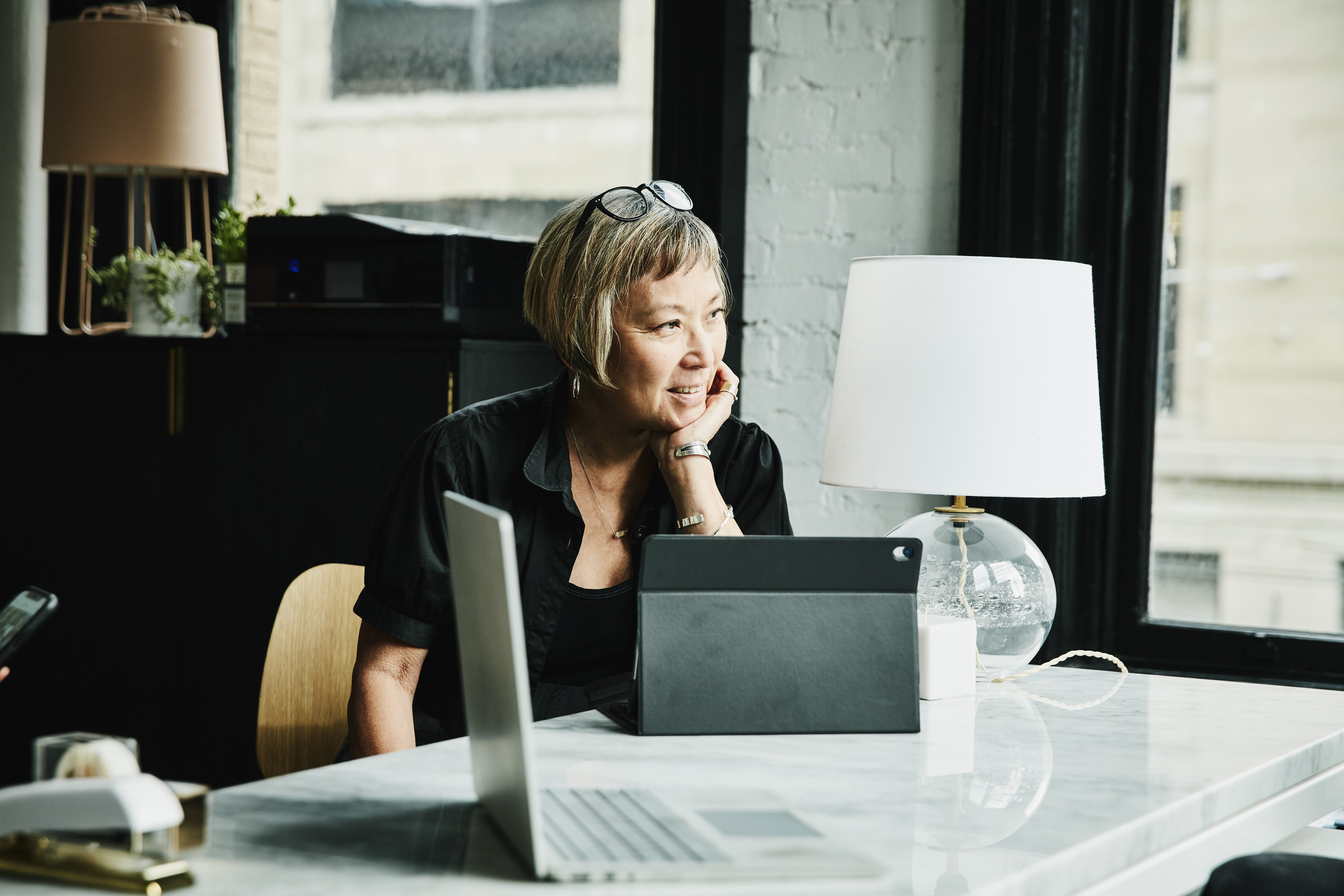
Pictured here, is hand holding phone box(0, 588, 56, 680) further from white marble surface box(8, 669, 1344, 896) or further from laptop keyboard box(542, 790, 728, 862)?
laptop keyboard box(542, 790, 728, 862)

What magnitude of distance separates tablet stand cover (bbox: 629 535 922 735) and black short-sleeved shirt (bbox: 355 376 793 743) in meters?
0.41

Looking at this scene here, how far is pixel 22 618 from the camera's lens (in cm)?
134

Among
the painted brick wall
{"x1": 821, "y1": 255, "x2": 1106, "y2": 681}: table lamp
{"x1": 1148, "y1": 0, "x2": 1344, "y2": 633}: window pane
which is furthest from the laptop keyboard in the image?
{"x1": 1148, "y1": 0, "x2": 1344, "y2": 633}: window pane

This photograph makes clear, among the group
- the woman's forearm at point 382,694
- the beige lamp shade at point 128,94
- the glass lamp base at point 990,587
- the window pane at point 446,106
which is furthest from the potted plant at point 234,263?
the glass lamp base at point 990,587

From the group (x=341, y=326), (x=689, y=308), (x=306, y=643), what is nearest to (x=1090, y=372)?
(x=689, y=308)

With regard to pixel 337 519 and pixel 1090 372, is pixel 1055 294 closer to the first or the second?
pixel 1090 372

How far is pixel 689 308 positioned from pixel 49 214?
2.37 m

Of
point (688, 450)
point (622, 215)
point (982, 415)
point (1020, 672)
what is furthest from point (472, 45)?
point (1020, 672)

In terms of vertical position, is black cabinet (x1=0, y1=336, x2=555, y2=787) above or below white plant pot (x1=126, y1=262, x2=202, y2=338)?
below

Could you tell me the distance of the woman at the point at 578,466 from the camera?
1740 millimetres

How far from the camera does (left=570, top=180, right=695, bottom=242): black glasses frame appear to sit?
5.74 ft

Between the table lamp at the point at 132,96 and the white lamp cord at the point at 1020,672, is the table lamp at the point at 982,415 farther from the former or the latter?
the table lamp at the point at 132,96

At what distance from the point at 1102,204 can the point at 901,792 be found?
1.53m

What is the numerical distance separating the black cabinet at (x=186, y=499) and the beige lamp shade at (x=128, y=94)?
392 mm
